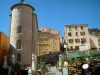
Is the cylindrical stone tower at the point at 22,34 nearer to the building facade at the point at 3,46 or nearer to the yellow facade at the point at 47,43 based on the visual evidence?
the building facade at the point at 3,46

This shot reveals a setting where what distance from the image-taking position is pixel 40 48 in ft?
188

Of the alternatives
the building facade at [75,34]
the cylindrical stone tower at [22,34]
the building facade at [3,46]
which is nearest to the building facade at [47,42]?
the building facade at [75,34]

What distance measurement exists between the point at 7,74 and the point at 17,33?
12605 mm

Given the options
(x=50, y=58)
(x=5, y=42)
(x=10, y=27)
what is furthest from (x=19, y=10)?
(x=50, y=58)

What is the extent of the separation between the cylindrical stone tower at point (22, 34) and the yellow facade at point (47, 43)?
21251 mm

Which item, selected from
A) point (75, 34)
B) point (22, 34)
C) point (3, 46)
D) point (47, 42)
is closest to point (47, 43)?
point (47, 42)

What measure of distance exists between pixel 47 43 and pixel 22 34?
78.8 ft

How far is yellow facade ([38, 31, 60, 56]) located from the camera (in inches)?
2247

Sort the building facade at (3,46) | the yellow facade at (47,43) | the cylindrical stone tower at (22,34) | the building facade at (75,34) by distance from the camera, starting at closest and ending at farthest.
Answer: the building facade at (3,46) < the cylindrical stone tower at (22,34) < the yellow facade at (47,43) < the building facade at (75,34)

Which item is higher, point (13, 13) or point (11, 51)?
point (13, 13)

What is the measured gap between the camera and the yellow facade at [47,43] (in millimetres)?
57069

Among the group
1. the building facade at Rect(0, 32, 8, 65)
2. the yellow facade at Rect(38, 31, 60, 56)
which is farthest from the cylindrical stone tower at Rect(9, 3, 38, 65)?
the yellow facade at Rect(38, 31, 60, 56)

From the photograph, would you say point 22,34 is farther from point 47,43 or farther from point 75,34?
point 75,34

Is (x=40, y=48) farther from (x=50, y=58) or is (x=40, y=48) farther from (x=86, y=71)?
(x=86, y=71)
